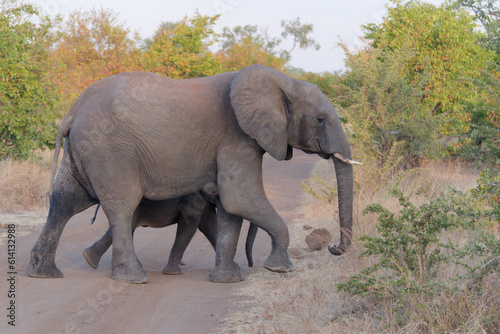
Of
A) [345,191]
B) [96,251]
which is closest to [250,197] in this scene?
[345,191]

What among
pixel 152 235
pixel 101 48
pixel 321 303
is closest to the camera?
pixel 321 303

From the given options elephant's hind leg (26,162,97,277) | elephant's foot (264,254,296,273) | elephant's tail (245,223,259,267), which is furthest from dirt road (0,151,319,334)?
elephant's foot (264,254,296,273)

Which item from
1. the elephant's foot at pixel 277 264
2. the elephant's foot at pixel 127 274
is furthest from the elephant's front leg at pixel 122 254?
the elephant's foot at pixel 277 264

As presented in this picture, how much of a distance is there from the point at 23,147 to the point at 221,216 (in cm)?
755

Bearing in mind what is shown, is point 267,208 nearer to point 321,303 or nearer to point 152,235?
point 321,303

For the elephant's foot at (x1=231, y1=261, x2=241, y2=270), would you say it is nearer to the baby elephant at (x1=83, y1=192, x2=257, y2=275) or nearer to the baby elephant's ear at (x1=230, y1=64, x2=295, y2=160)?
the baby elephant at (x1=83, y1=192, x2=257, y2=275)

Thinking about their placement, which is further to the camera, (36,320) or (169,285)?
(169,285)

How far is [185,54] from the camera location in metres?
19.0

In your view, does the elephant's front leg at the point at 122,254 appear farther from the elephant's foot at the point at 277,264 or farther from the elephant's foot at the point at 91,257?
the elephant's foot at the point at 277,264

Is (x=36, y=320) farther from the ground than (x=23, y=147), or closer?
closer

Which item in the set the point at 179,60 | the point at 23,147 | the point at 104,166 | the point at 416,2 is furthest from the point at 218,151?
the point at 416,2

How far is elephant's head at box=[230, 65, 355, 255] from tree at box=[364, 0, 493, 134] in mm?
10220

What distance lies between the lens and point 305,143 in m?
7.18

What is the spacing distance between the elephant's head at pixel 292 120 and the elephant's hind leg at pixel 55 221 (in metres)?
2.03
